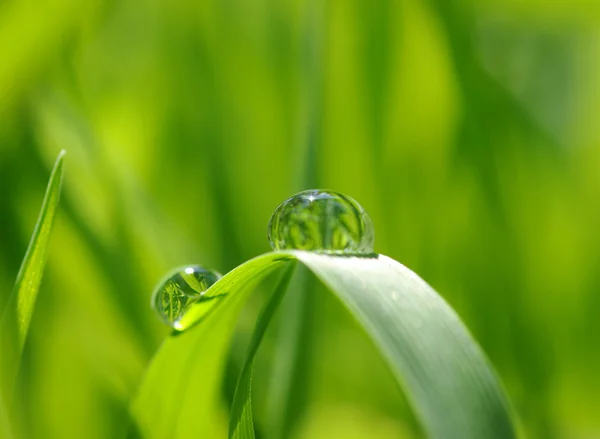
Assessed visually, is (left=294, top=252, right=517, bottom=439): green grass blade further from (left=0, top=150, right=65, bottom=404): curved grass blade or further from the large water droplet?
(left=0, top=150, right=65, bottom=404): curved grass blade

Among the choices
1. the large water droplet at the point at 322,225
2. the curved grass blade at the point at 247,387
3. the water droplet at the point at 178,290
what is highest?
the large water droplet at the point at 322,225

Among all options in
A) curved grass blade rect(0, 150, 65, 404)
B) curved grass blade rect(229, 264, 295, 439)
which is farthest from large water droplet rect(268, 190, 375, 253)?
curved grass blade rect(0, 150, 65, 404)

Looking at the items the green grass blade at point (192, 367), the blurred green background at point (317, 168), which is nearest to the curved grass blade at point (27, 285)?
the green grass blade at point (192, 367)

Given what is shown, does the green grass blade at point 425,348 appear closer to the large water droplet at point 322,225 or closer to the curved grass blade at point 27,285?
the large water droplet at point 322,225

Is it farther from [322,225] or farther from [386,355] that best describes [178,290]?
[386,355]

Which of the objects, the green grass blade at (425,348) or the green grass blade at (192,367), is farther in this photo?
the green grass blade at (192,367)
